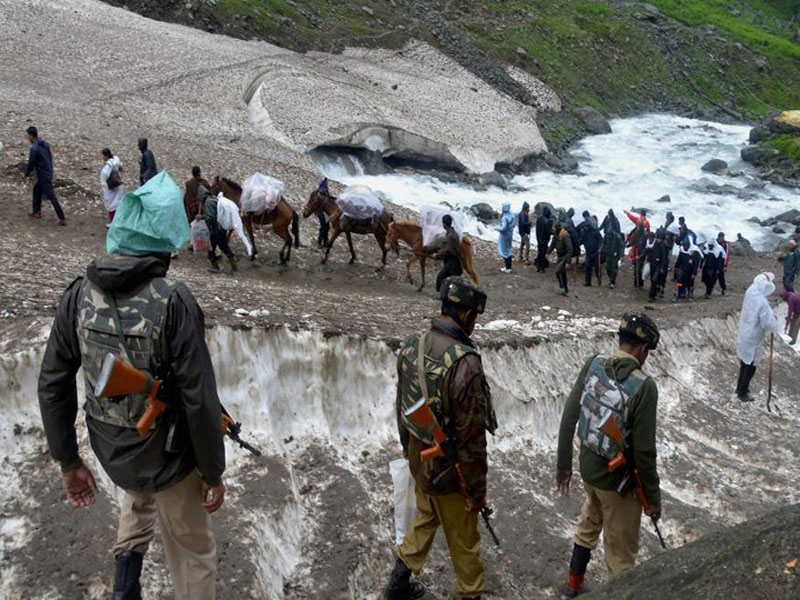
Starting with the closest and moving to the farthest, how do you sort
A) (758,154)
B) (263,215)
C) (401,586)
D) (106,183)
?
(401,586)
(106,183)
(263,215)
(758,154)

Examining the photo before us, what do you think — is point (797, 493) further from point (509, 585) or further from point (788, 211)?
point (788, 211)

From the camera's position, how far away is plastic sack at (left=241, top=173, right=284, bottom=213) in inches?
534

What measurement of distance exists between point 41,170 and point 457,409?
10.7m

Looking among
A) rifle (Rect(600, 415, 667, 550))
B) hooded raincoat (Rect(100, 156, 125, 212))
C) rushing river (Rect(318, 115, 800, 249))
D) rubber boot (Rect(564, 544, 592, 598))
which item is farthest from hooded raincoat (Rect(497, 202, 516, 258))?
rifle (Rect(600, 415, 667, 550))

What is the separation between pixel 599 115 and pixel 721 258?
21881mm

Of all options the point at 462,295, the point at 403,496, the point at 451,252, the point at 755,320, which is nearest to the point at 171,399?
the point at 462,295

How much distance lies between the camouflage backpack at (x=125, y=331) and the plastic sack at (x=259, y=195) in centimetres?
1000

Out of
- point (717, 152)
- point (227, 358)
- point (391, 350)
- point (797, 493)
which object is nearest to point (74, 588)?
point (227, 358)

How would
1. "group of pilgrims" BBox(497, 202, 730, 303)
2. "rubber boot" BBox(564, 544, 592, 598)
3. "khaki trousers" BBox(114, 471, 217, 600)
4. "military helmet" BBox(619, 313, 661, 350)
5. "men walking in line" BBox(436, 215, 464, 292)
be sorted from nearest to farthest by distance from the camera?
"khaki trousers" BBox(114, 471, 217, 600)
"military helmet" BBox(619, 313, 661, 350)
"rubber boot" BBox(564, 544, 592, 598)
"men walking in line" BBox(436, 215, 464, 292)
"group of pilgrims" BBox(497, 202, 730, 303)

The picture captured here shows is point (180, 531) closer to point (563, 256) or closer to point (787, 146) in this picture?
point (563, 256)

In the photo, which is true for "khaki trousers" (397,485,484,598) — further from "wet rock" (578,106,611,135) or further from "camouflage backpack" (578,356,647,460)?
"wet rock" (578,106,611,135)

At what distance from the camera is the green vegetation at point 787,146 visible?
3472 cm

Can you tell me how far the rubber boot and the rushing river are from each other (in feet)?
56.9

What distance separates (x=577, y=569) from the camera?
19.4 ft
